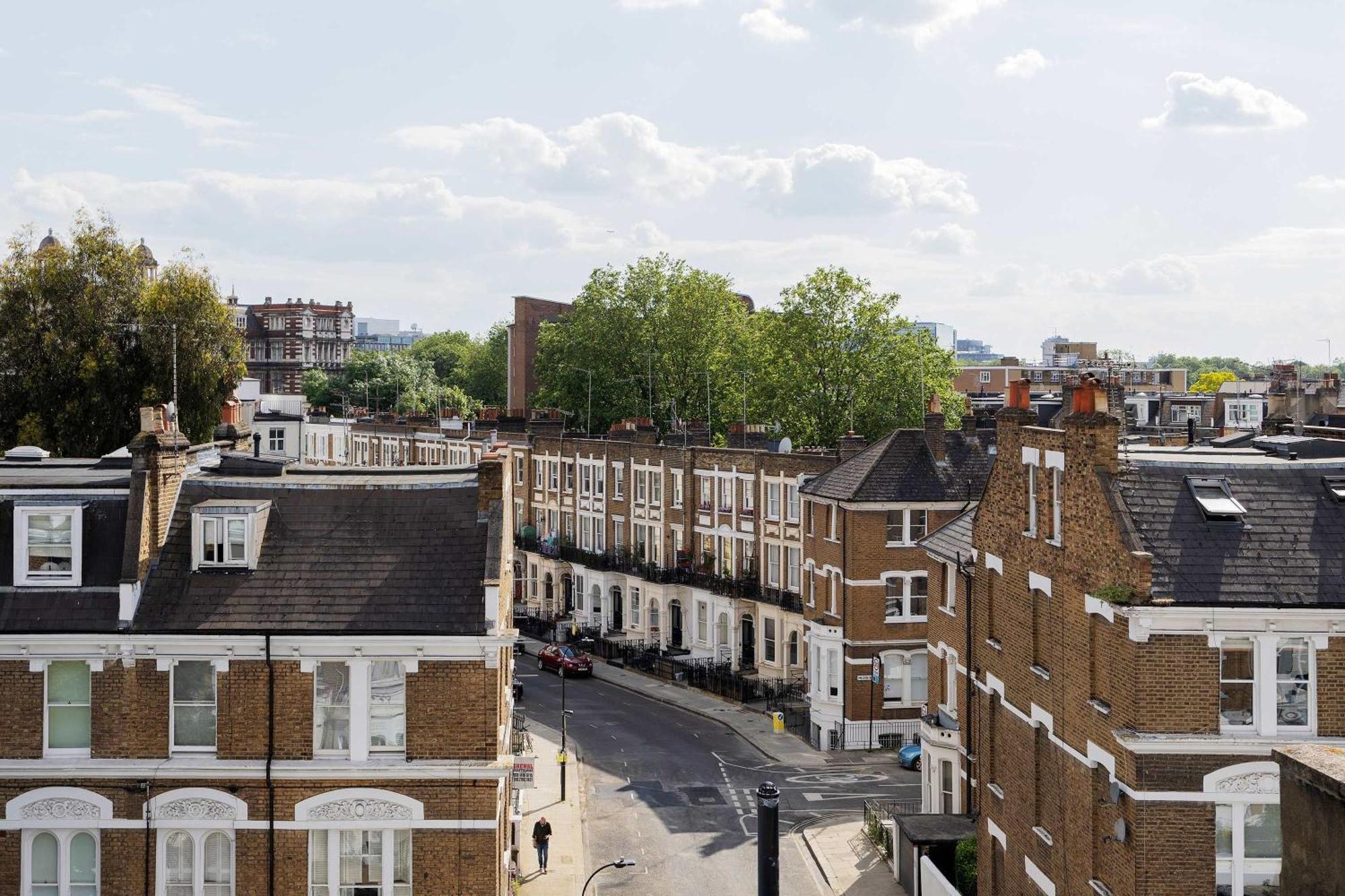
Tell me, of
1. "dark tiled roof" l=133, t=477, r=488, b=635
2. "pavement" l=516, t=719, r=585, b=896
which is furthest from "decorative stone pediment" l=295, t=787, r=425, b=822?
"pavement" l=516, t=719, r=585, b=896

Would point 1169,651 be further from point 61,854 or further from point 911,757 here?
point 911,757

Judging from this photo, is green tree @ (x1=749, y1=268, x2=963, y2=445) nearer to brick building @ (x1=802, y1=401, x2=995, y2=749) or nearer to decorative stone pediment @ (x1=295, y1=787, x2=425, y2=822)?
brick building @ (x1=802, y1=401, x2=995, y2=749)

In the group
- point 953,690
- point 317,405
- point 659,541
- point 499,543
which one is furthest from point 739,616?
point 317,405

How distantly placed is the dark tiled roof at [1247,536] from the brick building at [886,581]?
26695 mm

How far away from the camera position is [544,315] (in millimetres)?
131250

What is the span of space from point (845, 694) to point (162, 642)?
30.8m

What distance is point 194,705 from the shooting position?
2656 cm

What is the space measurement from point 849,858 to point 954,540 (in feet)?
31.5

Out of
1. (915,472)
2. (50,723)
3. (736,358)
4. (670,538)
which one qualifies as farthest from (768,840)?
(736,358)

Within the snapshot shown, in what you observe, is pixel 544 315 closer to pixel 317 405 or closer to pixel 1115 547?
pixel 317 405

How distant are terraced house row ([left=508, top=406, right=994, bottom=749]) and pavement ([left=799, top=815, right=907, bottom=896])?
7.86m

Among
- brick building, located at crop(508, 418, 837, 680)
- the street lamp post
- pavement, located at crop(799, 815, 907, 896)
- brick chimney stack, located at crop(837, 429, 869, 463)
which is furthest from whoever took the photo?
brick building, located at crop(508, 418, 837, 680)

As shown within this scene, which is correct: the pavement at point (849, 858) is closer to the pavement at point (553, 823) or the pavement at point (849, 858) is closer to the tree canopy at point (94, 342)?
the pavement at point (553, 823)

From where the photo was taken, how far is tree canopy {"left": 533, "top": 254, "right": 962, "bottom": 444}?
262ft
